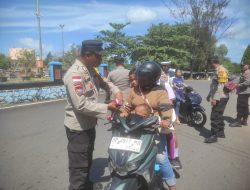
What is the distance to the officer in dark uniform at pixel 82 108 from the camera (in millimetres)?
2992

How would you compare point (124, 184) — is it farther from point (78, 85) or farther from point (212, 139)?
point (212, 139)

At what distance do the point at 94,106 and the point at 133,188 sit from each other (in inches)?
37.4

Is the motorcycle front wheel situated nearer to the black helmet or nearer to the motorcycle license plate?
the black helmet

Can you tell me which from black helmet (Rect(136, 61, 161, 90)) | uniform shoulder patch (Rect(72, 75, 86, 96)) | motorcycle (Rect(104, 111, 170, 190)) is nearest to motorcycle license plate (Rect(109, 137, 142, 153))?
motorcycle (Rect(104, 111, 170, 190))

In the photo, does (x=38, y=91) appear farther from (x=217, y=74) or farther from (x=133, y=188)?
(x=133, y=188)

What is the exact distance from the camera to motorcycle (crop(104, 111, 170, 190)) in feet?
8.38

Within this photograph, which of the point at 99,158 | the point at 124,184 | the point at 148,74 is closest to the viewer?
the point at 124,184

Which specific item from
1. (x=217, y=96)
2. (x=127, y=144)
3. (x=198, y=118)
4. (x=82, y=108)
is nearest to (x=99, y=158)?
(x=82, y=108)

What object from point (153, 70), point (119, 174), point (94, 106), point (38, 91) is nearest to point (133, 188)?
point (119, 174)

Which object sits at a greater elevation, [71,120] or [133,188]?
[71,120]

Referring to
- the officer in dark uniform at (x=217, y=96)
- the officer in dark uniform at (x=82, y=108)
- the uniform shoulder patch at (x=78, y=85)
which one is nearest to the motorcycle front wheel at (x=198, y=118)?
the officer in dark uniform at (x=217, y=96)

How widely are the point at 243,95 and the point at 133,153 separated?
625cm

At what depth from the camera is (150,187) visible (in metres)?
2.81

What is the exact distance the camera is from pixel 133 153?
2588 millimetres
